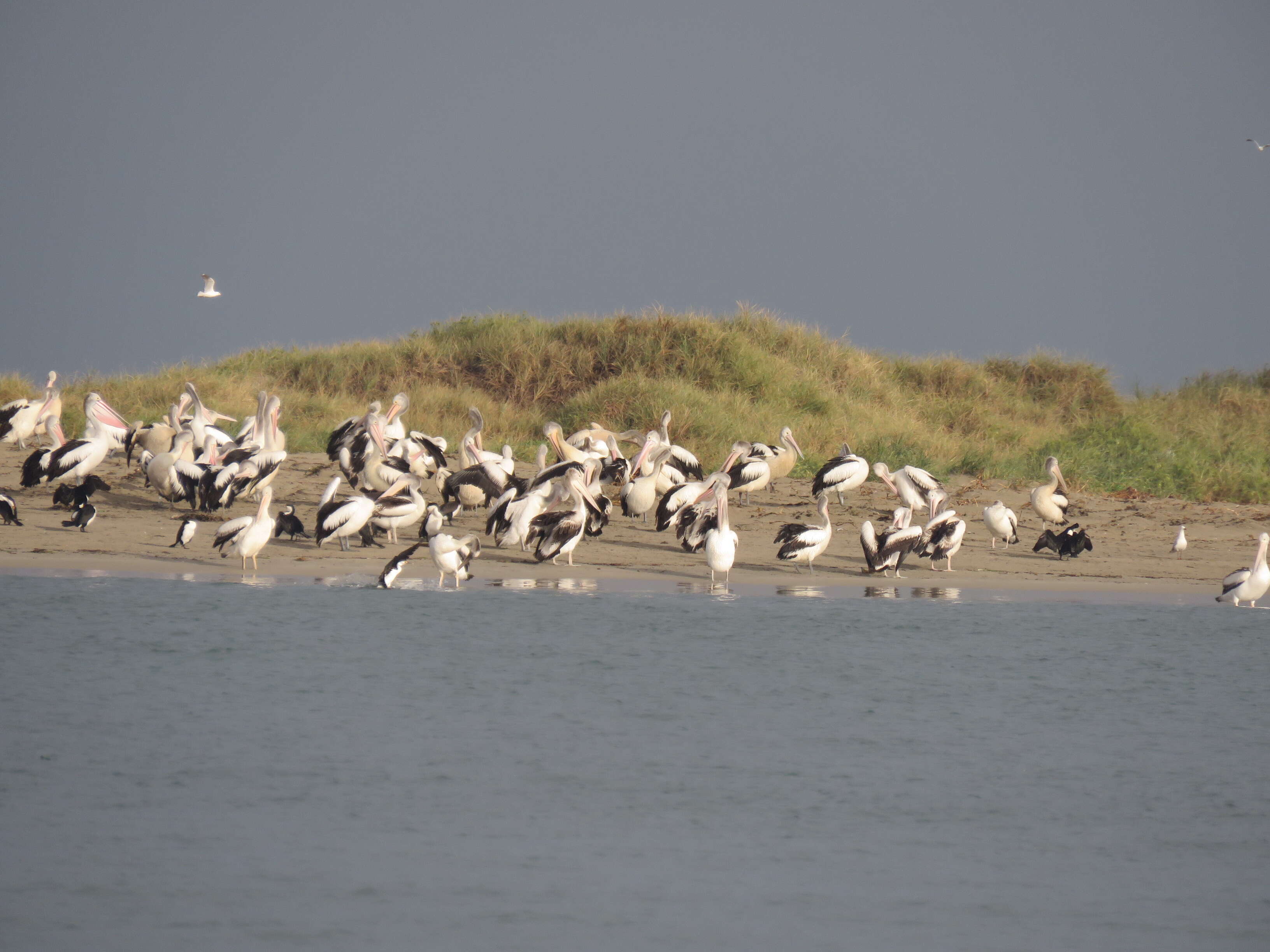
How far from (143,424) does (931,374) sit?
12.9 metres

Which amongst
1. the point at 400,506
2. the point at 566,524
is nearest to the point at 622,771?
the point at 566,524

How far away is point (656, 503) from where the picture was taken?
15141 mm

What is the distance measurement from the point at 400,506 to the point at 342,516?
0.58 metres

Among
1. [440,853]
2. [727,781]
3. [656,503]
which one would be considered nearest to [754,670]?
[727,781]

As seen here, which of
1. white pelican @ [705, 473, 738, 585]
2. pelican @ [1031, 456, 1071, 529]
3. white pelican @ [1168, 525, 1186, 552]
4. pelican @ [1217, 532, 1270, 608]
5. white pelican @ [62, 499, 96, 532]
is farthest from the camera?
pelican @ [1031, 456, 1071, 529]

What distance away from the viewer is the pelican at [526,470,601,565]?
11570 mm

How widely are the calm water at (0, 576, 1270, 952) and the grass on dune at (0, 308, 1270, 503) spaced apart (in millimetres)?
7268

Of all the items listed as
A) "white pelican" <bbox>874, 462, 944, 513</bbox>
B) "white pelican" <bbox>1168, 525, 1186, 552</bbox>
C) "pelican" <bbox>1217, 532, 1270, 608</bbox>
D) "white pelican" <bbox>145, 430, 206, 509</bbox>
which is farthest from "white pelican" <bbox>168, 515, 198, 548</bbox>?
"white pelican" <bbox>1168, 525, 1186, 552</bbox>

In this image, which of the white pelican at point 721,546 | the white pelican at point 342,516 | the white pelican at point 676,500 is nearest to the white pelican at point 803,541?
the white pelican at point 721,546

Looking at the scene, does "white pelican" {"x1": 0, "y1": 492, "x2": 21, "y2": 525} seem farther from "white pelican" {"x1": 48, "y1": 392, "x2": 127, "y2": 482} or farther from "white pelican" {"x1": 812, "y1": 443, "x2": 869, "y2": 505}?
"white pelican" {"x1": 812, "y1": 443, "x2": 869, "y2": 505}

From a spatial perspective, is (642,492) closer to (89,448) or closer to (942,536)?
(942,536)

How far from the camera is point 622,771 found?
7051mm

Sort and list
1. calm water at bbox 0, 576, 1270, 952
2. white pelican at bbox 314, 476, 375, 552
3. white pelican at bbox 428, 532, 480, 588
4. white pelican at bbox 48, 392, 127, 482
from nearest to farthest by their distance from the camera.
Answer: calm water at bbox 0, 576, 1270, 952 < white pelican at bbox 428, 532, 480, 588 < white pelican at bbox 314, 476, 375, 552 < white pelican at bbox 48, 392, 127, 482

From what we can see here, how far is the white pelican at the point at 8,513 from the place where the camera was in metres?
12.2
